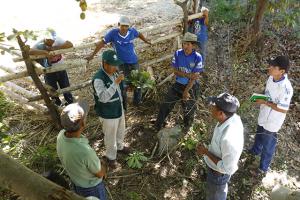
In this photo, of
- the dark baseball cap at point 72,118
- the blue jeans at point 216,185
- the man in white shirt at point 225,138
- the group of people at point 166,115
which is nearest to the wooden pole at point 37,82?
the group of people at point 166,115

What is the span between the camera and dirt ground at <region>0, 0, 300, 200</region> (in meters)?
4.53

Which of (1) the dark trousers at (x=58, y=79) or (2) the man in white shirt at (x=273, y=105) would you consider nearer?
(2) the man in white shirt at (x=273, y=105)

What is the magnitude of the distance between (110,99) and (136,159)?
1.07 m

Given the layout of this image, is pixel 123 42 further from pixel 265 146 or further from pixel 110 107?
pixel 265 146

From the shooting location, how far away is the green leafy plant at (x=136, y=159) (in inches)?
182

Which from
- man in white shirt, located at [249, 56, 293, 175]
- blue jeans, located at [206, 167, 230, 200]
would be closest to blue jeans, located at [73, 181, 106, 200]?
blue jeans, located at [206, 167, 230, 200]

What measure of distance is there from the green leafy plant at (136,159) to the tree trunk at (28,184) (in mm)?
2949

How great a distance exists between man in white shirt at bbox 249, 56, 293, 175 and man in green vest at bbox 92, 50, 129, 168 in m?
1.87

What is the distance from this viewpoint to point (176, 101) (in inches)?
203

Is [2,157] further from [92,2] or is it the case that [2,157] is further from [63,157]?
[92,2]

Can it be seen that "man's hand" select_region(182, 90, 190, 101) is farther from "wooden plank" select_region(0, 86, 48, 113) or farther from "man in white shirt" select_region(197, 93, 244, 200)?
"wooden plank" select_region(0, 86, 48, 113)

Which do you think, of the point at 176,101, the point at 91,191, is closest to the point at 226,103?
the point at 91,191

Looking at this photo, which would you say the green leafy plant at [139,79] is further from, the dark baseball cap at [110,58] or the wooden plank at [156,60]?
the dark baseball cap at [110,58]

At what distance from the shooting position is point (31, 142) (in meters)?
5.03
